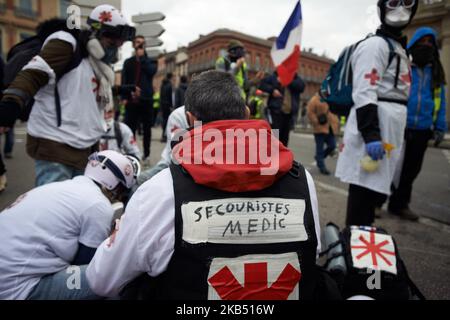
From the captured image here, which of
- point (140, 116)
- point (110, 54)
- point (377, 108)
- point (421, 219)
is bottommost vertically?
point (421, 219)

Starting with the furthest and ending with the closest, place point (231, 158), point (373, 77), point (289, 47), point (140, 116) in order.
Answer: point (140, 116)
point (289, 47)
point (373, 77)
point (231, 158)

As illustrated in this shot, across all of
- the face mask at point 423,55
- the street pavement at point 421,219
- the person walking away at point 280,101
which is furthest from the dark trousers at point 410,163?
the person walking away at point 280,101

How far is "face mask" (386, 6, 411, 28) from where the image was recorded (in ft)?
8.64

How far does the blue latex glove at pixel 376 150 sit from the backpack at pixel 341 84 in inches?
19.2

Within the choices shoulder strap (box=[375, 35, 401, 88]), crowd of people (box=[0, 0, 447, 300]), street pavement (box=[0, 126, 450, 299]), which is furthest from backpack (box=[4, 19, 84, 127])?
shoulder strap (box=[375, 35, 401, 88])

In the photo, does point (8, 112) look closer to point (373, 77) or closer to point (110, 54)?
point (110, 54)

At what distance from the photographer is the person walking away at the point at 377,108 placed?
2.58 meters

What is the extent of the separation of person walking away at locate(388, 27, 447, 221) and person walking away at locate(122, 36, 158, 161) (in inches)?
152

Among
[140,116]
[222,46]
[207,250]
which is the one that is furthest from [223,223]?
[222,46]

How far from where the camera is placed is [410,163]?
12.5ft

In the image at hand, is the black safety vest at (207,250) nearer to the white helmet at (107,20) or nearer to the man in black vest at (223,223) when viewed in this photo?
the man in black vest at (223,223)

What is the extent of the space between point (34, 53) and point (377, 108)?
2603mm
